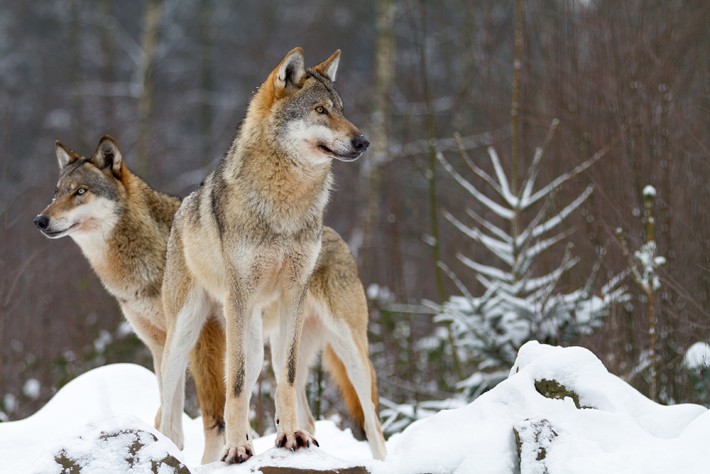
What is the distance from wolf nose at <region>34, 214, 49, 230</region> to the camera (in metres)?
5.35

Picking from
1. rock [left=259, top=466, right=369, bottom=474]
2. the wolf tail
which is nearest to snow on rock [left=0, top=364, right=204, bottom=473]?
rock [left=259, top=466, right=369, bottom=474]

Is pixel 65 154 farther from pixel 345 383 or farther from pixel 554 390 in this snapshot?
pixel 554 390

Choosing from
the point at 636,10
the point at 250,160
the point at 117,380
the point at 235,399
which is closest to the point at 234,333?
the point at 235,399

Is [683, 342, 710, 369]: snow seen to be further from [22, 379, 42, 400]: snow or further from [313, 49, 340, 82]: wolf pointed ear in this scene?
[22, 379, 42, 400]: snow

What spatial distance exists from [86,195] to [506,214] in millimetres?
3416

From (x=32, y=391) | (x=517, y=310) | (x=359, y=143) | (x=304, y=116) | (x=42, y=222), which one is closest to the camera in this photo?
(x=359, y=143)

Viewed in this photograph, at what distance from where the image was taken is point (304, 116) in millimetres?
Answer: 4539

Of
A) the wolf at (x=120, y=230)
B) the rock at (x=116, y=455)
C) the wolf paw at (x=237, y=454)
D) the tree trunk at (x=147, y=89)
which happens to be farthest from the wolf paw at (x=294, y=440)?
the tree trunk at (x=147, y=89)

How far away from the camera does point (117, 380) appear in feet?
21.5

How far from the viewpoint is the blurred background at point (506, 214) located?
662 centimetres

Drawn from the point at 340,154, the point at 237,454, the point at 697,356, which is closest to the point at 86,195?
the point at 340,154

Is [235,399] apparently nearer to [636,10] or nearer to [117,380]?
[117,380]

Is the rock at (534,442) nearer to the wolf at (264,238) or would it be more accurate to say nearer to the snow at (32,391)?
the wolf at (264,238)

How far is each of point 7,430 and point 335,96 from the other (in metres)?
2.64
